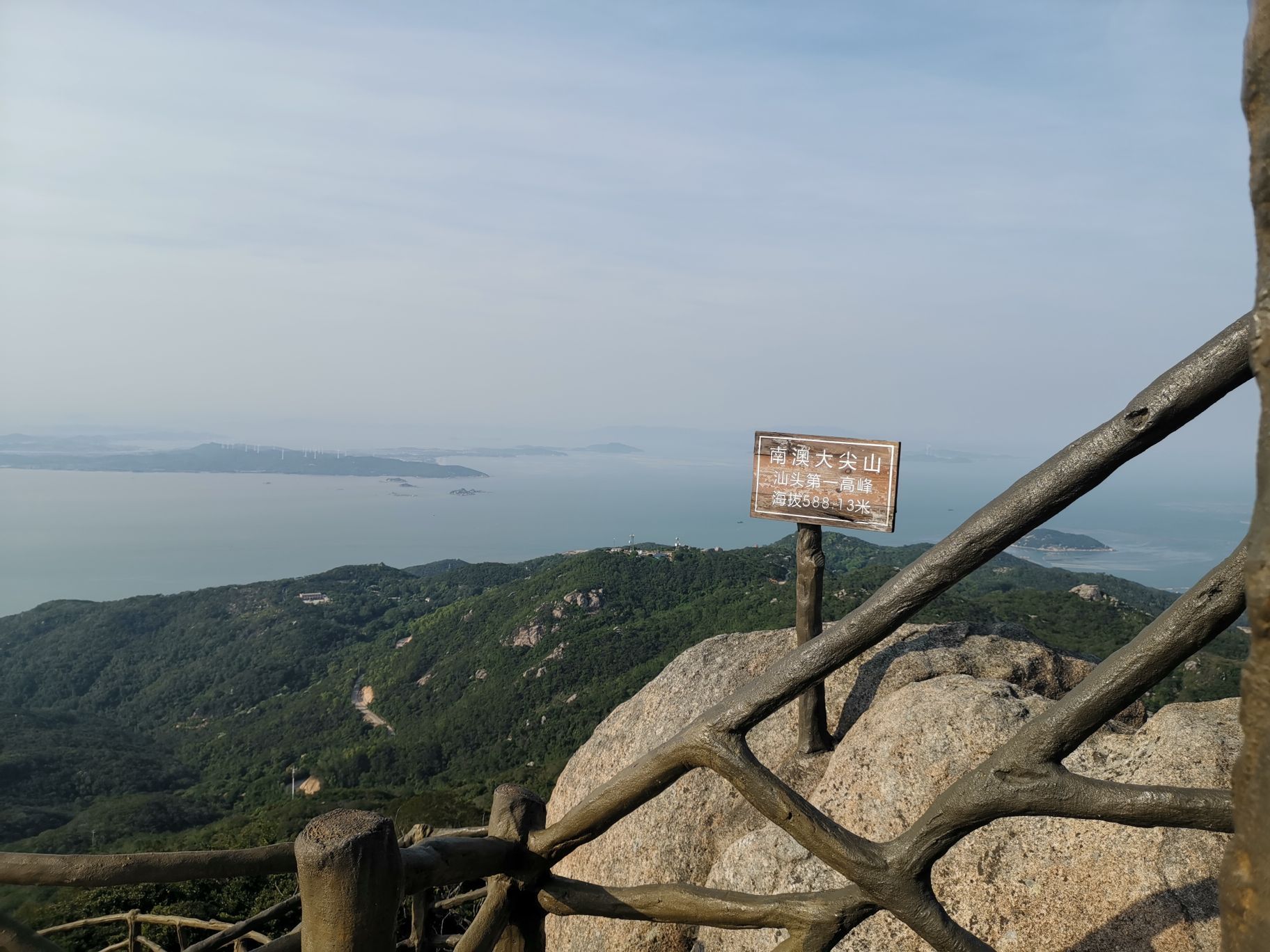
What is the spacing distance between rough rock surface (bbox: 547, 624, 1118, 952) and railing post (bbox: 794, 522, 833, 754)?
126 millimetres

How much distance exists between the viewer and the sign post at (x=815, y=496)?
5.69 meters

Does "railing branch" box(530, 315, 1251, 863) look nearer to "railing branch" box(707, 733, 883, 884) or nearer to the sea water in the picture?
"railing branch" box(707, 733, 883, 884)

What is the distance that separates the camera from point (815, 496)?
5.94 metres

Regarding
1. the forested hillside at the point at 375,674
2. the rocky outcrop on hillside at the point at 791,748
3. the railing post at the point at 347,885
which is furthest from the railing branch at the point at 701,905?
the forested hillside at the point at 375,674

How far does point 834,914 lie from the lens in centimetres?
220

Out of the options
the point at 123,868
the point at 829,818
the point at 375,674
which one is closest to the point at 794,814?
the point at 829,818

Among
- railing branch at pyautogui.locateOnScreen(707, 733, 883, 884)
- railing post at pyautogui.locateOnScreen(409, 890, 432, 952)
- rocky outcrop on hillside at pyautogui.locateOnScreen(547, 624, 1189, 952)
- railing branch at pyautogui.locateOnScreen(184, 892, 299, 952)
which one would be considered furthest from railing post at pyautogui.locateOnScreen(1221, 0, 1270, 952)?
railing branch at pyautogui.locateOnScreen(184, 892, 299, 952)

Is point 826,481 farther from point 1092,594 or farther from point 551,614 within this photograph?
point 551,614

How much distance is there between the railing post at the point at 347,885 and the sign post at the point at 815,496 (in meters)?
4.11

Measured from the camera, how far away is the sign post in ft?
18.7

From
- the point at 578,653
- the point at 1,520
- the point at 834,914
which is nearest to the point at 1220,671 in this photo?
the point at 834,914

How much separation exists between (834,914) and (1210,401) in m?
1.51

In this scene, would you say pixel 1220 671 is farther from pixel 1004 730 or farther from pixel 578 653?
pixel 578 653

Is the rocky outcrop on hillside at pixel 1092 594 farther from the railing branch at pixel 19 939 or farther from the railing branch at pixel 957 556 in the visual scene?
the railing branch at pixel 19 939
